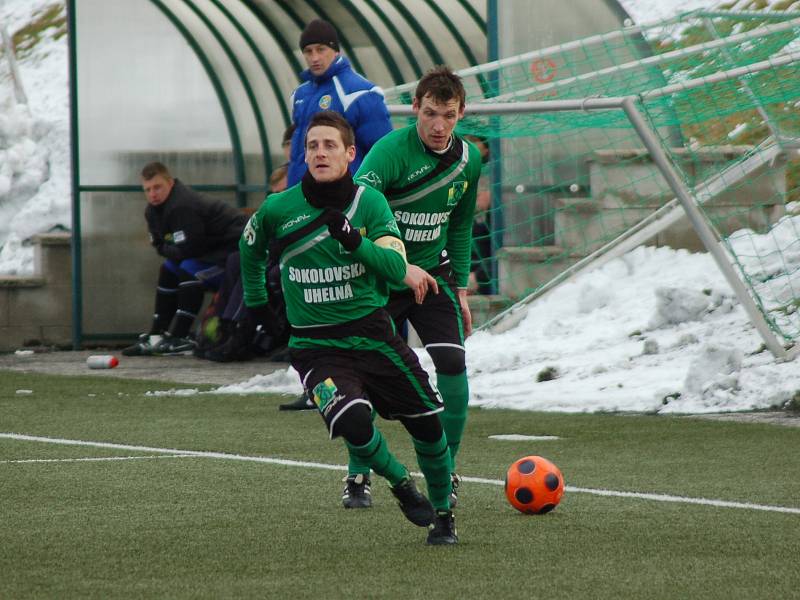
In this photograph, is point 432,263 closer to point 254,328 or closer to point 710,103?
point 710,103

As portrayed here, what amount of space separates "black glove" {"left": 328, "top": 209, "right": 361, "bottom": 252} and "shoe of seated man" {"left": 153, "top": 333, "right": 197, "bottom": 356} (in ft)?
32.1

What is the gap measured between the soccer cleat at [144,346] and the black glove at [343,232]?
32.5ft

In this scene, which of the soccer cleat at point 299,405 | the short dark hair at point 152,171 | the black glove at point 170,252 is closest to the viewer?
the soccer cleat at point 299,405

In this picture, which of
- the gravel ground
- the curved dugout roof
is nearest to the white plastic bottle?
the gravel ground

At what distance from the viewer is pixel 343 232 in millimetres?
5180

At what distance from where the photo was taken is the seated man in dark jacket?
14.4 metres

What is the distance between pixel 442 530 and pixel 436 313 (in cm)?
161

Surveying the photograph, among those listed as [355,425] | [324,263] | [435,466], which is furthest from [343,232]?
[435,466]

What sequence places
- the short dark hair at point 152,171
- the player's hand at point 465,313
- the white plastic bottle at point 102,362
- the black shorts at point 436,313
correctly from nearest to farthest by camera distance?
the black shorts at point 436,313 < the player's hand at point 465,313 < the white plastic bottle at point 102,362 < the short dark hair at point 152,171

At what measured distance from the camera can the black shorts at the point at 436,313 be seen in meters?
6.60

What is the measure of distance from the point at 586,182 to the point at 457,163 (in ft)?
25.9

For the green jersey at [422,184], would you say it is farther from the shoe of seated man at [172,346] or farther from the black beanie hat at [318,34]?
the shoe of seated man at [172,346]

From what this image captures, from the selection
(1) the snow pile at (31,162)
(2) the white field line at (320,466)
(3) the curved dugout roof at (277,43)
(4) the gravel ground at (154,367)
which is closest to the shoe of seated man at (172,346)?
(4) the gravel ground at (154,367)

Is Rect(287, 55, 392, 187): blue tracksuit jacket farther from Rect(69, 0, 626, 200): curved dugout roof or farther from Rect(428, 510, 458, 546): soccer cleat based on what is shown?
Rect(69, 0, 626, 200): curved dugout roof
